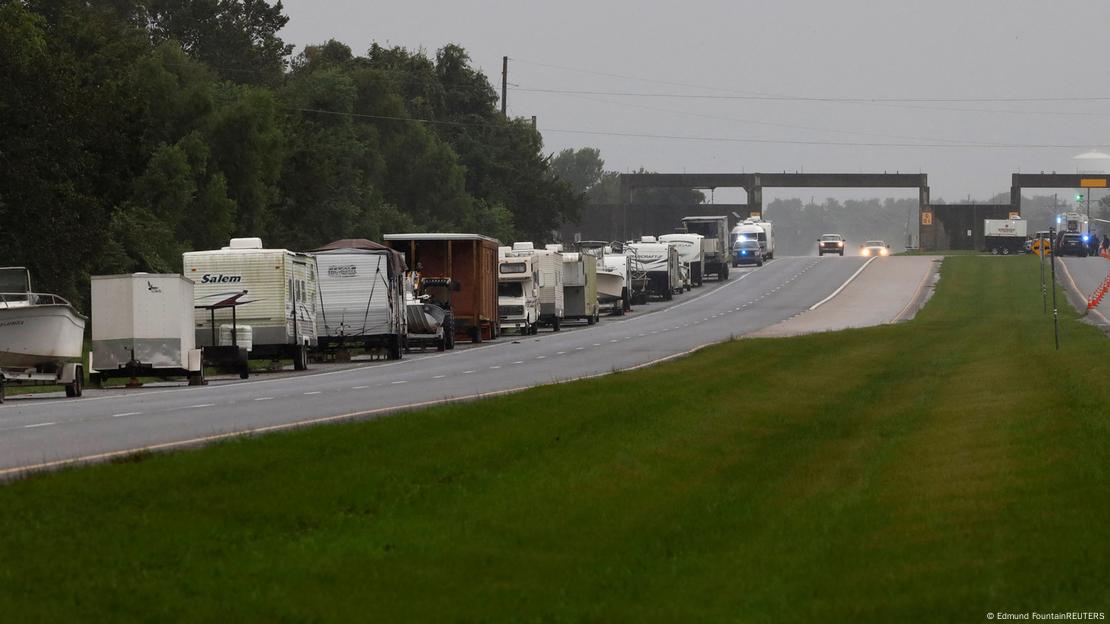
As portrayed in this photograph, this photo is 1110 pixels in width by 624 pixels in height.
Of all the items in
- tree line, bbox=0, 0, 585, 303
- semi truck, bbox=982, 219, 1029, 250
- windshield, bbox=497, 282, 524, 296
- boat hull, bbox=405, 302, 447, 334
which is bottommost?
boat hull, bbox=405, 302, 447, 334

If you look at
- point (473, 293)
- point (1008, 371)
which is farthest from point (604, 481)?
point (473, 293)

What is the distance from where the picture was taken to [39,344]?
31797mm

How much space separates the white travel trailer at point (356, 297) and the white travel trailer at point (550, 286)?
18.2 metres

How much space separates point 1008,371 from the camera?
32.0 meters

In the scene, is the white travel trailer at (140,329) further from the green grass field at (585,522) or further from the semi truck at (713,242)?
the semi truck at (713,242)

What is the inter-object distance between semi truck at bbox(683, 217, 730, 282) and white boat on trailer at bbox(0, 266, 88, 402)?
Answer: 242 ft

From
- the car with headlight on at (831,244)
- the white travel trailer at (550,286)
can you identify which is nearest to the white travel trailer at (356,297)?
the white travel trailer at (550,286)

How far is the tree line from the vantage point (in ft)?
187

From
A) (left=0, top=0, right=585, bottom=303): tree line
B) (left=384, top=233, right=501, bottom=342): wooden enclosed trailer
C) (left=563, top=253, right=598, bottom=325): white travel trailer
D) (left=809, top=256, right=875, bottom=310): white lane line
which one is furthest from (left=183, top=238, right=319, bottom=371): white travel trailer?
(left=809, top=256, right=875, bottom=310): white lane line

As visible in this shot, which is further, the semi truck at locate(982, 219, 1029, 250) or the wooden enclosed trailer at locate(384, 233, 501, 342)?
the semi truck at locate(982, 219, 1029, 250)

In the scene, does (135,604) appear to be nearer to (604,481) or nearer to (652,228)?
(604,481)

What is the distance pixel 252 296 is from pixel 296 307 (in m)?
1.44

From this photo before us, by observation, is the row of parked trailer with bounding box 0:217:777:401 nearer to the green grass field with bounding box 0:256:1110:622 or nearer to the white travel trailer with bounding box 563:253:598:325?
the white travel trailer with bounding box 563:253:598:325

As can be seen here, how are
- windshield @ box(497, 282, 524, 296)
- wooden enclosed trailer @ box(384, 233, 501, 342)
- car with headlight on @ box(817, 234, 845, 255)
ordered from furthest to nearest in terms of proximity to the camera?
car with headlight on @ box(817, 234, 845, 255)
windshield @ box(497, 282, 524, 296)
wooden enclosed trailer @ box(384, 233, 501, 342)
